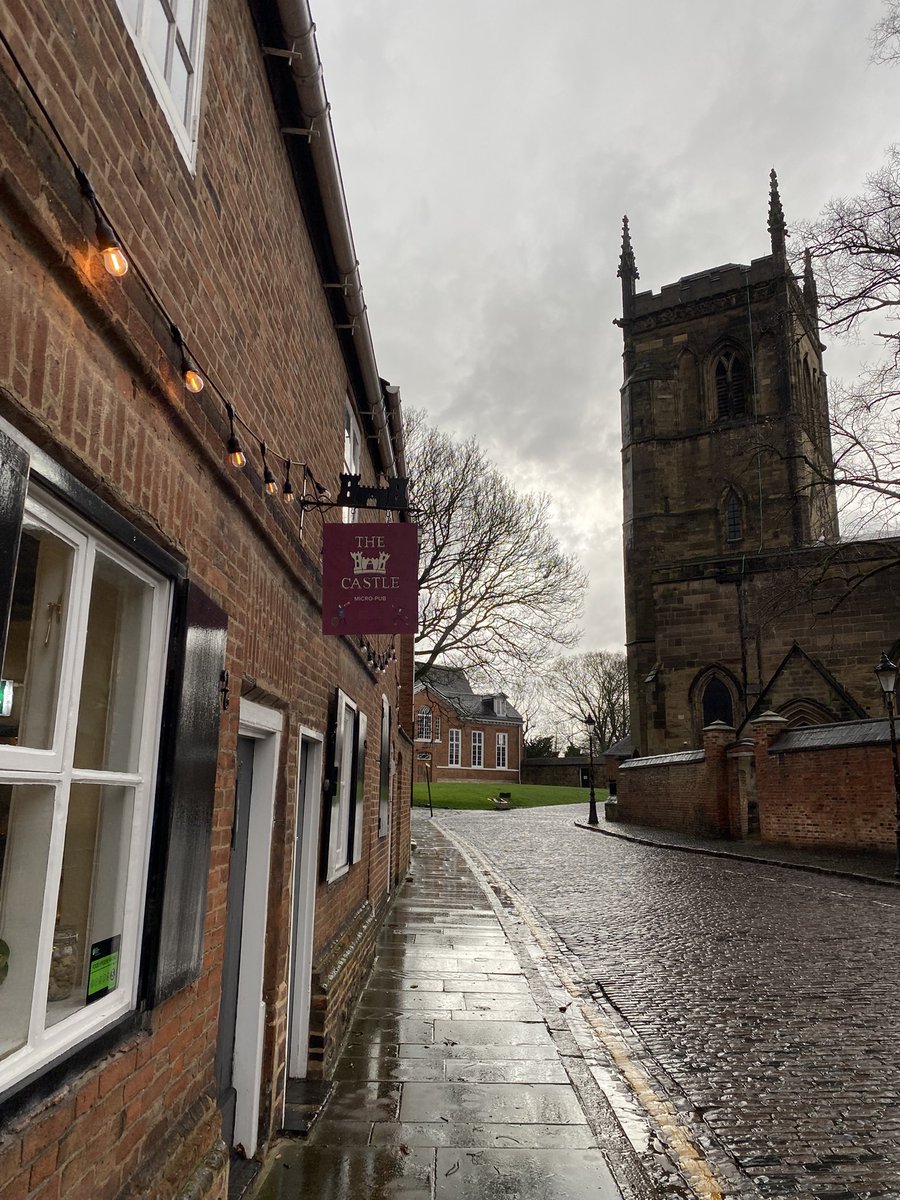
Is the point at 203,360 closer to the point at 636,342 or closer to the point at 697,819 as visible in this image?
the point at 697,819

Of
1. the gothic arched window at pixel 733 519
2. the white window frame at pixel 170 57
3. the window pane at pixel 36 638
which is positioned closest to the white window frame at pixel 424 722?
the gothic arched window at pixel 733 519

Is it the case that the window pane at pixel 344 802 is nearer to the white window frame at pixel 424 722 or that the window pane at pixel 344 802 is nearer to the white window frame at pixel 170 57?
the white window frame at pixel 170 57

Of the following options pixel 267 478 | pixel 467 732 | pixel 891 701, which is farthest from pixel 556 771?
pixel 267 478

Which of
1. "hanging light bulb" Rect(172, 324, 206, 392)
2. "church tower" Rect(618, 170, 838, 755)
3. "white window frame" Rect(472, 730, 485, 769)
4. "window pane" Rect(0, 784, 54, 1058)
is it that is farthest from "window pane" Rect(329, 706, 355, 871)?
"white window frame" Rect(472, 730, 485, 769)

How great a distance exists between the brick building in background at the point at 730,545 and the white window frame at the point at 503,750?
28.9 metres

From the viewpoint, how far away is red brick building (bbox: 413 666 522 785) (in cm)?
6125

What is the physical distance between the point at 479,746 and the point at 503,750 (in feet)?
6.81

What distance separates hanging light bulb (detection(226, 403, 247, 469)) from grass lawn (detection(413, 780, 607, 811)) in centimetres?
Answer: 4053

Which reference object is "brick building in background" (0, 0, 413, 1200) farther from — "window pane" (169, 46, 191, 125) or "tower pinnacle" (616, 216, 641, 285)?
Result: "tower pinnacle" (616, 216, 641, 285)

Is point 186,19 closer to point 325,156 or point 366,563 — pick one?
point 325,156

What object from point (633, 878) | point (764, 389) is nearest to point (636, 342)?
point (764, 389)

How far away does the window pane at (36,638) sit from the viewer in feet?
6.91

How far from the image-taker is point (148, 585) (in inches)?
111

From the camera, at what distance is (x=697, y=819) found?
23734 mm
